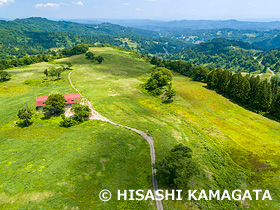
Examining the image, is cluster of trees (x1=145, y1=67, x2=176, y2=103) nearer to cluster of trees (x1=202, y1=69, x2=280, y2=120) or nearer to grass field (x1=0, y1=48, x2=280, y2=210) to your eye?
grass field (x1=0, y1=48, x2=280, y2=210)

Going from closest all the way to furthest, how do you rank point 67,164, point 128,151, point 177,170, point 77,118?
1. point 177,170
2. point 67,164
3. point 128,151
4. point 77,118

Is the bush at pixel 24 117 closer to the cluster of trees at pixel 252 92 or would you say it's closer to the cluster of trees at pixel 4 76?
the cluster of trees at pixel 4 76

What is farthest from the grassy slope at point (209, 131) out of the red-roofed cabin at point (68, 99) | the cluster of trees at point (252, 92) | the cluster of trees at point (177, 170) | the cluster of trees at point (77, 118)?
the red-roofed cabin at point (68, 99)

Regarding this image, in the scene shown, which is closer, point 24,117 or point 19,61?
Result: point 24,117

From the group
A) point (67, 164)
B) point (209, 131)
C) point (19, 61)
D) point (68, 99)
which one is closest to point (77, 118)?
point (68, 99)

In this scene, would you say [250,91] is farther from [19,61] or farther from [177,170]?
[19,61]

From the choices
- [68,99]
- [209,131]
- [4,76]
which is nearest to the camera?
[209,131]

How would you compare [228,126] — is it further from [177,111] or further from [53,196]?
[53,196]
